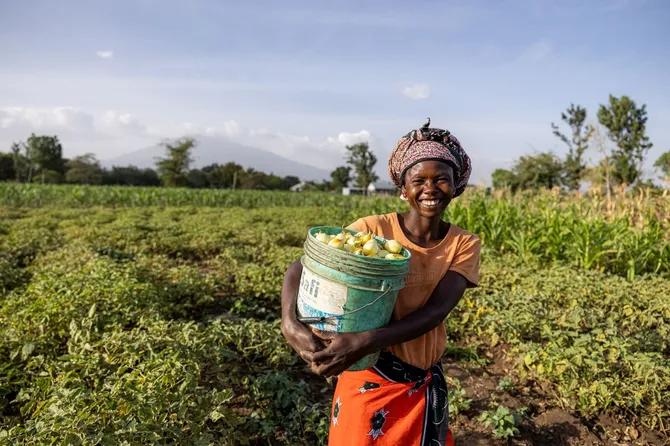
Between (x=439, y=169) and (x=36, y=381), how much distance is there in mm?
2317

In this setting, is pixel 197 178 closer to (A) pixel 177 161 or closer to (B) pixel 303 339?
(A) pixel 177 161

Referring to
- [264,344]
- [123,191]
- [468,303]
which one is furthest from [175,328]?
[123,191]

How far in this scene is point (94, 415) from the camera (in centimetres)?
186

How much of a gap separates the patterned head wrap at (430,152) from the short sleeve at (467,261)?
0.62 feet

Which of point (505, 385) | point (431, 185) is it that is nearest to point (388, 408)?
point (431, 185)

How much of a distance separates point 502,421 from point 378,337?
1.80m

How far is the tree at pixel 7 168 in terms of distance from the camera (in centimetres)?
4088

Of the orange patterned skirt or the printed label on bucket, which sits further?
the orange patterned skirt

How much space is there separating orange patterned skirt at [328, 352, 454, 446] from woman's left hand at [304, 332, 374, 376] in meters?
0.30

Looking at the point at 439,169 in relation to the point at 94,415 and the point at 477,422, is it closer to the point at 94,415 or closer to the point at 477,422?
the point at 94,415

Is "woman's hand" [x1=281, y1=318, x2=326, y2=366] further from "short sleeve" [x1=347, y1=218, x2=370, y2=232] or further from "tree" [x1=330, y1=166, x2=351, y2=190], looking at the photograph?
"tree" [x1=330, y1=166, x2=351, y2=190]

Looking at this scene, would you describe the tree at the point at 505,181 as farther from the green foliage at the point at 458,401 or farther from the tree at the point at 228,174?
the tree at the point at 228,174

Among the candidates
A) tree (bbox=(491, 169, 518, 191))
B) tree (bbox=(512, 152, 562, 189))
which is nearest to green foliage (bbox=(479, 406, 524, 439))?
tree (bbox=(491, 169, 518, 191))

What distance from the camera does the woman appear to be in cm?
153
